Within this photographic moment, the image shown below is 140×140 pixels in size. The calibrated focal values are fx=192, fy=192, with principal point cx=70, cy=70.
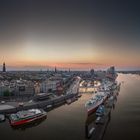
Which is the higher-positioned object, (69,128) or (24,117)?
(24,117)

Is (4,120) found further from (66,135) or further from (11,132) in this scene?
(66,135)

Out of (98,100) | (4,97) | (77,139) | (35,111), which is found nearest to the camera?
(77,139)

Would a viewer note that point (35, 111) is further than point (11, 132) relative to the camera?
Yes

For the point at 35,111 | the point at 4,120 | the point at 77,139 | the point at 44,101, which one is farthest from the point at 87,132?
the point at 44,101

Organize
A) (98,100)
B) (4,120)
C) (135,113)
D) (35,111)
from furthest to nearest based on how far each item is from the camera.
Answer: (98,100) < (135,113) < (35,111) < (4,120)

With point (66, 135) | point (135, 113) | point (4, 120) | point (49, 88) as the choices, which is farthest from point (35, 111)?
point (49, 88)

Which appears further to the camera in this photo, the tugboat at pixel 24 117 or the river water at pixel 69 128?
the tugboat at pixel 24 117

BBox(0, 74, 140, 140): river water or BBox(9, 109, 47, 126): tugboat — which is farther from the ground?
BBox(9, 109, 47, 126): tugboat

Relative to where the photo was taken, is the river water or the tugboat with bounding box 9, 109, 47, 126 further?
the tugboat with bounding box 9, 109, 47, 126

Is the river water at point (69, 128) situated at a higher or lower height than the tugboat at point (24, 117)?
lower

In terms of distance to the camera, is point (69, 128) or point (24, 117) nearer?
point (69, 128)
